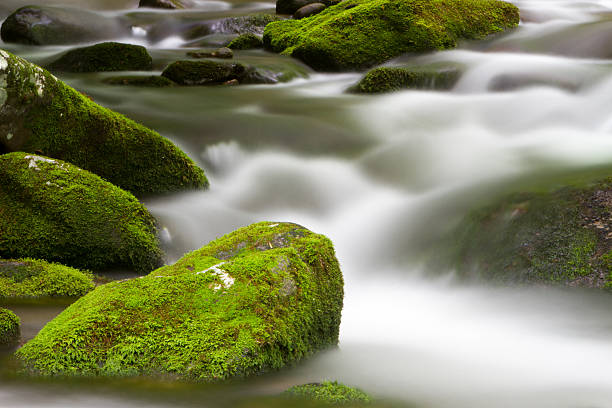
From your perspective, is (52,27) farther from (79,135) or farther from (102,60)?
(79,135)

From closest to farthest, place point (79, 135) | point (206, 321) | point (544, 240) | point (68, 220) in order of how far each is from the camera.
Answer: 1. point (206, 321)
2. point (544, 240)
3. point (68, 220)
4. point (79, 135)

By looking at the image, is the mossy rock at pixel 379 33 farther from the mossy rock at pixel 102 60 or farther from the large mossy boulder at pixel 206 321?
the large mossy boulder at pixel 206 321

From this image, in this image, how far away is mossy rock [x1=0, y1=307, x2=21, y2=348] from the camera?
327 cm

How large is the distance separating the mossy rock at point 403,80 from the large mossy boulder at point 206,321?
276 inches

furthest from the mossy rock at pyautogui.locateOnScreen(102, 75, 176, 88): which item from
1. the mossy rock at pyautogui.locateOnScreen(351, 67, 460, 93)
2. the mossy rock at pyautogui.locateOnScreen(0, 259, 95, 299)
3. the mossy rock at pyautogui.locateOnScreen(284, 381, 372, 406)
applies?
the mossy rock at pyautogui.locateOnScreen(284, 381, 372, 406)

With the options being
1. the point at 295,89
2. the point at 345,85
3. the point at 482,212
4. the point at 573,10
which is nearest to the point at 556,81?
the point at 345,85

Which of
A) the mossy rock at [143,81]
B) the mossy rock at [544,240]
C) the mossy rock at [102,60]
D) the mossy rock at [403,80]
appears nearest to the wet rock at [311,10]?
the mossy rock at [102,60]

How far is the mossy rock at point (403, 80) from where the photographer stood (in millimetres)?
10297

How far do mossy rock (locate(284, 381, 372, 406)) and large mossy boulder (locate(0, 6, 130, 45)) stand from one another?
46.9 ft

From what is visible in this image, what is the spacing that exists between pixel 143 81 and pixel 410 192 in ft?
18.3

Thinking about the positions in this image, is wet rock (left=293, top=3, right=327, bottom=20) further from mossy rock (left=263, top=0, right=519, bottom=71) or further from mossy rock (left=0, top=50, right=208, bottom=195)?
Result: mossy rock (left=0, top=50, right=208, bottom=195)

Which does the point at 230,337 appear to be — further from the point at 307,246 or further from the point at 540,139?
the point at 540,139

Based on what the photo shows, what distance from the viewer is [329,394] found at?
2.83m


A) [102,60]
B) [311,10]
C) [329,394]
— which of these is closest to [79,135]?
[329,394]
